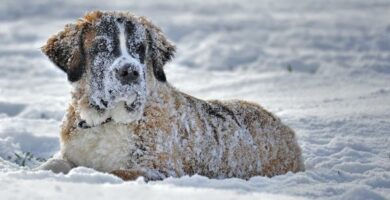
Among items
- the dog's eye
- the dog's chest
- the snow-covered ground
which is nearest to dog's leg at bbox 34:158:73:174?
the dog's chest

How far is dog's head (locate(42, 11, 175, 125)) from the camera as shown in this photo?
20.6 feet

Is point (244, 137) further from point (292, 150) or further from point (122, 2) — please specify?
point (122, 2)

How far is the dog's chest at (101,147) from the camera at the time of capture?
643 centimetres

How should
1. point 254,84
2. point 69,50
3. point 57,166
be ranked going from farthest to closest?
point 254,84 → point 69,50 → point 57,166

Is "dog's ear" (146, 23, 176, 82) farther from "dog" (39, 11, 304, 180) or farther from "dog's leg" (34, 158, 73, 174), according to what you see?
"dog's leg" (34, 158, 73, 174)

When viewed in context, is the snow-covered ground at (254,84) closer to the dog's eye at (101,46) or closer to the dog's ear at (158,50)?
the dog's eye at (101,46)

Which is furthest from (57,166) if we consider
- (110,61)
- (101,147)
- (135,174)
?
(110,61)

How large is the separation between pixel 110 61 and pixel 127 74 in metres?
0.27

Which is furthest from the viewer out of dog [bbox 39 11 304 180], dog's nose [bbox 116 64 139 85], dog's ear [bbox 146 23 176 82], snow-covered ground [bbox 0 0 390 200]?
dog's ear [bbox 146 23 176 82]

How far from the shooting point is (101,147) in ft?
21.3

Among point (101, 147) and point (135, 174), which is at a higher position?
point (101, 147)

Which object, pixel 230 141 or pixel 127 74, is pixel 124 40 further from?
pixel 230 141

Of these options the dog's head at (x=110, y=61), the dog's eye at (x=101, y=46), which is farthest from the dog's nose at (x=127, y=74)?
the dog's eye at (x=101, y=46)

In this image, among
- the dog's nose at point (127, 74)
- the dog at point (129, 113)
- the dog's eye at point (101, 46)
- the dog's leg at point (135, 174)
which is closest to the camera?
the dog's leg at point (135, 174)
